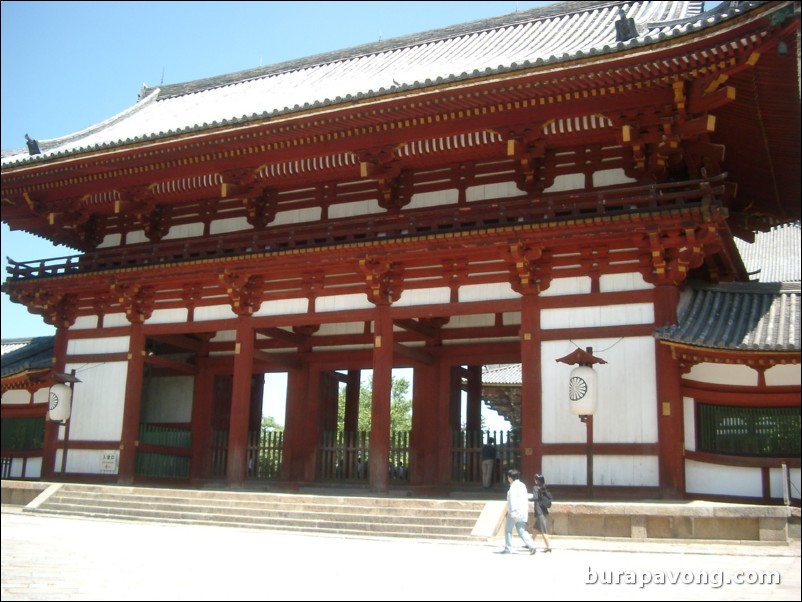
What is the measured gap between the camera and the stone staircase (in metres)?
13.3

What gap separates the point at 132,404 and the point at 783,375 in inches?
531

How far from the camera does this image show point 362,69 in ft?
76.0

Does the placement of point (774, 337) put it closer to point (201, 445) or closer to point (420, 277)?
point (420, 277)

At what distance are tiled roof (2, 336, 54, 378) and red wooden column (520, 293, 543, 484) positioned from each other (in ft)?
39.0

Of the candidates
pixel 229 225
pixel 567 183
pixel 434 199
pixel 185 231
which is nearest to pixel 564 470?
pixel 567 183

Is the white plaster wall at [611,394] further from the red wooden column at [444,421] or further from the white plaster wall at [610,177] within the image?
the red wooden column at [444,421]

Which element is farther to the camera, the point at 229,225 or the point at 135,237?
the point at 135,237

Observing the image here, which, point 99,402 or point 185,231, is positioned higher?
point 185,231

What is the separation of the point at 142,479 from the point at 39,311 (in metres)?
5.04

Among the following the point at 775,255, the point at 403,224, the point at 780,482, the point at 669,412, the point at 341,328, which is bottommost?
the point at 780,482

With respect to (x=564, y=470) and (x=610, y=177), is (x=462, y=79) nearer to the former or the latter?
(x=610, y=177)

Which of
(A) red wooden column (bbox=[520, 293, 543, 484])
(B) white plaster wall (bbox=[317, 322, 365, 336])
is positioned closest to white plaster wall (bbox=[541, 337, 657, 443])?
(A) red wooden column (bbox=[520, 293, 543, 484])

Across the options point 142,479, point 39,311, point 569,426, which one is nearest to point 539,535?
point 569,426

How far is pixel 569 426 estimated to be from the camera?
1492 cm
